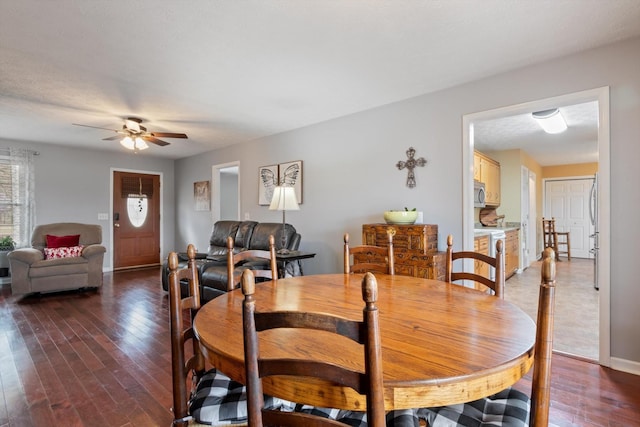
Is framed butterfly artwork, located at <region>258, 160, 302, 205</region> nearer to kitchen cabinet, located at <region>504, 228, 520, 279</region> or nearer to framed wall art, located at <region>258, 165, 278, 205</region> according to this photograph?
Result: framed wall art, located at <region>258, 165, 278, 205</region>

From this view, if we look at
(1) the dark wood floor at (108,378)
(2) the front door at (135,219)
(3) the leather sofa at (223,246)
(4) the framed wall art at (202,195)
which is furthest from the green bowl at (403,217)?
(2) the front door at (135,219)

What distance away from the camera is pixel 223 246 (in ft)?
16.3

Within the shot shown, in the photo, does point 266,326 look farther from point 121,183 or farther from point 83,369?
point 121,183

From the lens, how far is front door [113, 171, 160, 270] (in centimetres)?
654

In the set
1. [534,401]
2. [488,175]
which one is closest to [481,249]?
[488,175]

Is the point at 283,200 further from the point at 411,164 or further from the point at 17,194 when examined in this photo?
the point at 17,194

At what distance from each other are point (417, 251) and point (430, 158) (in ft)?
3.35

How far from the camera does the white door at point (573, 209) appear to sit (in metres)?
7.70

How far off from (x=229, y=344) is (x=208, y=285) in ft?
Result: 9.64

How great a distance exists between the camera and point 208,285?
12.3 ft

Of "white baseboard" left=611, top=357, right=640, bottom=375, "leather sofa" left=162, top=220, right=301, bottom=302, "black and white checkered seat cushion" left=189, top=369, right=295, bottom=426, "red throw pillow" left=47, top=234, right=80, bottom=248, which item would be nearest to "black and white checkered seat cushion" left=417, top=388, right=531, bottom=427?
"black and white checkered seat cushion" left=189, top=369, right=295, bottom=426

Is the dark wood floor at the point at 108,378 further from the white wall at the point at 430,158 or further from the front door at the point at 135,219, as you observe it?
the front door at the point at 135,219

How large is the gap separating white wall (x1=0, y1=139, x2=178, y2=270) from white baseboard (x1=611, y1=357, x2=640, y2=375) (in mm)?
7531

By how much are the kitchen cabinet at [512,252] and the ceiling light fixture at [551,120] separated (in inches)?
68.6
